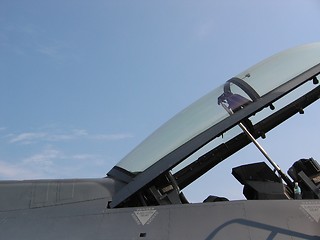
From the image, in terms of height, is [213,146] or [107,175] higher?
[107,175]

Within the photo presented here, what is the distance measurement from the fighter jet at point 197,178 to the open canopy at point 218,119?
0.01m

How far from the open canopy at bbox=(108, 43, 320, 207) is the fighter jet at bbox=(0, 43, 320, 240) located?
0.01 m

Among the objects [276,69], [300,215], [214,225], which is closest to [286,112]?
[276,69]

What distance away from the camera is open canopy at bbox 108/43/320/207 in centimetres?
464

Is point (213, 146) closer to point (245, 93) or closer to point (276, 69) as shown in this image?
point (245, 93)

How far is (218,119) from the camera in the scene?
482 centimetres

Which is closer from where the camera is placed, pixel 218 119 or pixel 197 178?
pixel 218 119

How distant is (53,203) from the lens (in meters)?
4.67

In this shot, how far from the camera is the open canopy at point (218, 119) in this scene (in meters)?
4.64

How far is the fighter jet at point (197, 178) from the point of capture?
408 cm

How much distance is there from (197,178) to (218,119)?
0.96 m

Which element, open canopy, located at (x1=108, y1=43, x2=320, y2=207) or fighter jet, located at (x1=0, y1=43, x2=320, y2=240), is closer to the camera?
fighter jet, located at (x1=0, y1=43, x2=320, y2=240)

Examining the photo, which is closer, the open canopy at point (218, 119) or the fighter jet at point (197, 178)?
the fighter jet at point (197, 178)

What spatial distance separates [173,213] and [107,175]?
4.39ft
